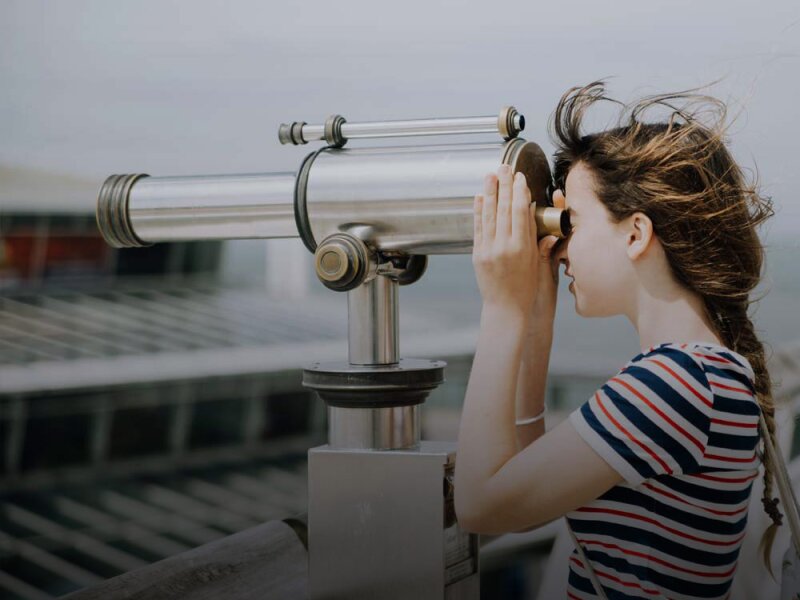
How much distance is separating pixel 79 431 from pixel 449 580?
1883cm

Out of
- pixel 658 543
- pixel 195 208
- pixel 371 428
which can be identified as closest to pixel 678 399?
pixel 658 543

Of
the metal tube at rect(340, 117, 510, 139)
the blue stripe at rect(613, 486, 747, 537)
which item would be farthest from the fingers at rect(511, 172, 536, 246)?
the blue stripe at rect(613, 486, 747, 537)

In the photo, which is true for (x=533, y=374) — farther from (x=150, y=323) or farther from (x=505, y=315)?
(x=150, y=323)

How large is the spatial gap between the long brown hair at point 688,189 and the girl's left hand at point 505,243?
0.27ft

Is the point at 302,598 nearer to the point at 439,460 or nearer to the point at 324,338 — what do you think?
the point at 439,460

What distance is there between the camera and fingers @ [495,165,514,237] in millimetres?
643

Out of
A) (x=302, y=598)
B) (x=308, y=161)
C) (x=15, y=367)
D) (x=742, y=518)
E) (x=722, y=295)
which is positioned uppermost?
(x=308, y=161)

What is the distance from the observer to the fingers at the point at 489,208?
2.13 feet

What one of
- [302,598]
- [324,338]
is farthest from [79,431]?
[302,598]

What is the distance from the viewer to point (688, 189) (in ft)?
2.24

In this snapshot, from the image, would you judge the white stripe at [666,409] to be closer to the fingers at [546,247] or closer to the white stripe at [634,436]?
the white stripe at [634,436]

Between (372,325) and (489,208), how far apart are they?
0.50 feet

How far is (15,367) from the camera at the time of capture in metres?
16.3

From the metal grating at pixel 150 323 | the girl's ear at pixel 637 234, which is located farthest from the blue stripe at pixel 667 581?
the metal grating at pixel 150 323
